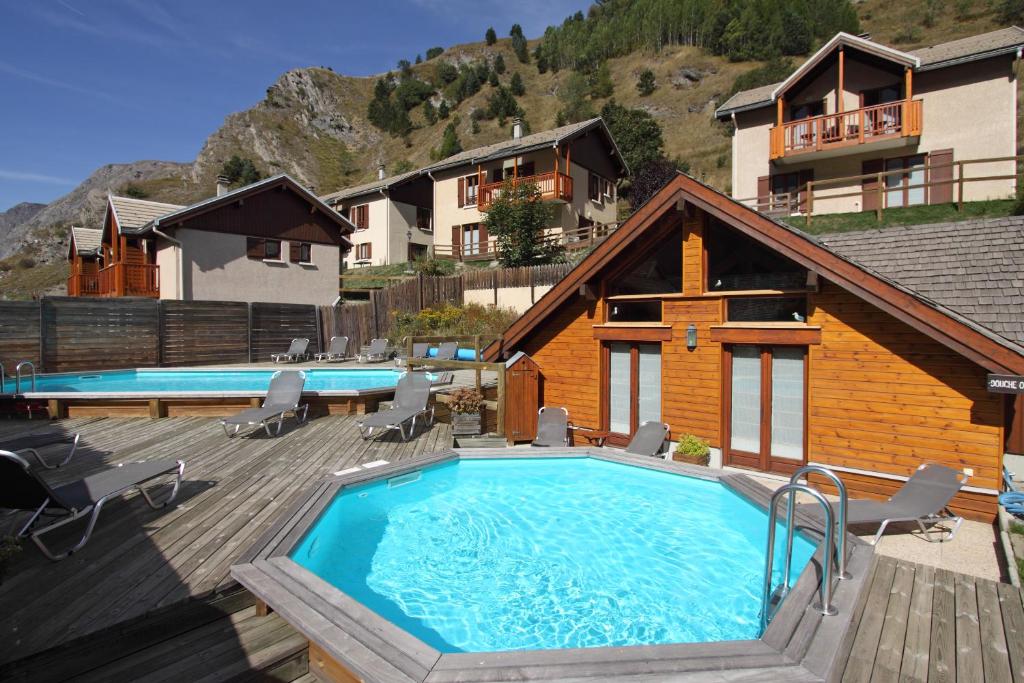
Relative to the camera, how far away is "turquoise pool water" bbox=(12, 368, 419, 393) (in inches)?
592

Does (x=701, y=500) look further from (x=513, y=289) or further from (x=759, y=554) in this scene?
(x=513, y=289)

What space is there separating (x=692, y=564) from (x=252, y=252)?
2300cm

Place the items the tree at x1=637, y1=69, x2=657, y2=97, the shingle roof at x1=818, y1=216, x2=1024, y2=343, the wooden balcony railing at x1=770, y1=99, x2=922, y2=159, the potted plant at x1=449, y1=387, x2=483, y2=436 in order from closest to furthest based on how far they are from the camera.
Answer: the shingle roof at x1=818, y1=216, x2=1024, y2=343
the potted plant at x1=449, y1=387, x2=483, y2=436
the wooden balcony railing at x1=770, y1=99, x2=922, y2=159
the tree at x1=637, y1=69, x2=657, y2=97

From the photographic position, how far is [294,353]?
69.0ft

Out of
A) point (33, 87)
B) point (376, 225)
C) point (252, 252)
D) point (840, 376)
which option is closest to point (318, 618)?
point (840, 376)

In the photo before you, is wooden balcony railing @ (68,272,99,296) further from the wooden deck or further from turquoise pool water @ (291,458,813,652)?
turquoise pool water @ (291,458,813,652)

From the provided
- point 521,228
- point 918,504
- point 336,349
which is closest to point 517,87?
point 521,228

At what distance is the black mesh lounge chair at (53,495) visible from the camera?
4223 mm

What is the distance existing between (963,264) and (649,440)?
237 inches

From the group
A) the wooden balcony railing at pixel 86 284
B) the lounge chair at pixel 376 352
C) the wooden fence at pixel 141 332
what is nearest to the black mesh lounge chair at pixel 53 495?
the lounge chair at pixel 376 352

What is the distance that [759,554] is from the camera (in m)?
5.51

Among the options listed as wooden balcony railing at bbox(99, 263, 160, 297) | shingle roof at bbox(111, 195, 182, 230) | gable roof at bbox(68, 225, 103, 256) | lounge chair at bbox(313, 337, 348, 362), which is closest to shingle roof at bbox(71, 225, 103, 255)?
gable roof at bbox(68, 225, 103, 256)

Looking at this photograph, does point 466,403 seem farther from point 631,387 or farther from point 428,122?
point 428,122

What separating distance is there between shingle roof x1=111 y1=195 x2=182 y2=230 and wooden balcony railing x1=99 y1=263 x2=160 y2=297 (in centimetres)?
169
